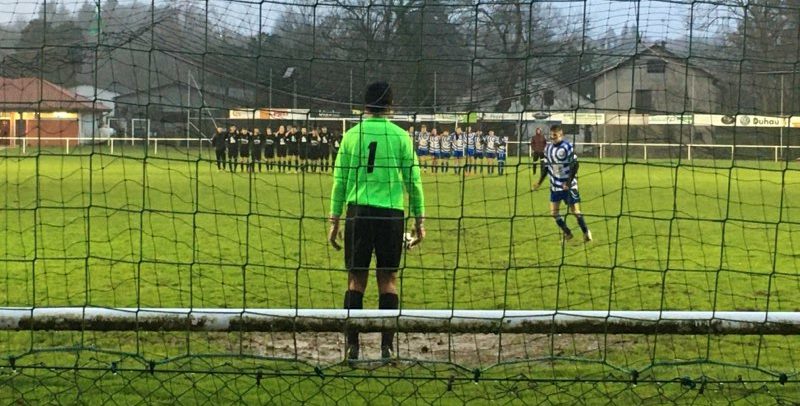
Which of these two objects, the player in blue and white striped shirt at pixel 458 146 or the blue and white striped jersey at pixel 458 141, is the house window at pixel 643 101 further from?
the blue and white striped jersey at pixel 458 141

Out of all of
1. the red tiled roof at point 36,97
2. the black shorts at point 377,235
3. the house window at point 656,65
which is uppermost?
the house window at point 656,65

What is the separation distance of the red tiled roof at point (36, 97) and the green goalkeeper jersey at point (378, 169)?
4.27 feet

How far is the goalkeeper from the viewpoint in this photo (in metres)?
5.01

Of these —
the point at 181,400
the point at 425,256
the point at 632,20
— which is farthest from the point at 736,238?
the point at 181,400

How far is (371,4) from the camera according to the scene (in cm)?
429

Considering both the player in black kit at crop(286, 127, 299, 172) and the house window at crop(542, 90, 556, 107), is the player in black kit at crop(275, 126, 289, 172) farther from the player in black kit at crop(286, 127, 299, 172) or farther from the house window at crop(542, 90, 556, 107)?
the house window at crop(542, 90, 556, 107)

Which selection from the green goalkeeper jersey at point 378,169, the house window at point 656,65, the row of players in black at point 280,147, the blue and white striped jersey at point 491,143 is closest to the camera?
the house window at point 656,65

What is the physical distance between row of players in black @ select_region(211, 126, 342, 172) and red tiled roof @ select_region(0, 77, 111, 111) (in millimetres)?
837

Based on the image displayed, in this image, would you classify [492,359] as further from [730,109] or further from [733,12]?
[733,12]

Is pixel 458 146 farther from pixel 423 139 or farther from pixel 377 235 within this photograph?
pixel 377 235

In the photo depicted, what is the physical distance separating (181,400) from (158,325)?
42 centimetres

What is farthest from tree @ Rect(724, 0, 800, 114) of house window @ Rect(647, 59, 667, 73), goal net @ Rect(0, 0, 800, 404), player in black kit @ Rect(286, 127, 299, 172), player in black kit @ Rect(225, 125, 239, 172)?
player in black kit @ Rect(286, 127, 299, 172)

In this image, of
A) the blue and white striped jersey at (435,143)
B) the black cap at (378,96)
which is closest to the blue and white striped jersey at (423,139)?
the blue and white striped jersey at (435,143)

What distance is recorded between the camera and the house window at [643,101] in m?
4.50
